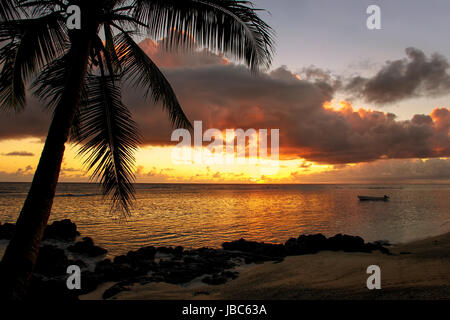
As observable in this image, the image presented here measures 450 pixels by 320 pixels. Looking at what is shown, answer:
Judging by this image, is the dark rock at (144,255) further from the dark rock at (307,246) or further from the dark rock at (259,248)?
the dark rock at (307,246)

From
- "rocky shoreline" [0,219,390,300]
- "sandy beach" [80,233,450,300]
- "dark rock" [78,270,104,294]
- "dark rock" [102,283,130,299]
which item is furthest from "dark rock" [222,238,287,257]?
"dark rock" [78,270,104,294]

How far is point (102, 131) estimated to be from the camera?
209 inches

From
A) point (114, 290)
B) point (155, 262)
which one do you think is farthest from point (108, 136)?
point (155, 262)

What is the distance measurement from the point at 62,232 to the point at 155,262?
8.84 m

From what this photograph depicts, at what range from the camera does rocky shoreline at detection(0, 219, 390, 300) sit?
8.12 meters

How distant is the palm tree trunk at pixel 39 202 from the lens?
3270 mm

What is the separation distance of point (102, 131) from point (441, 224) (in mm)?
24885

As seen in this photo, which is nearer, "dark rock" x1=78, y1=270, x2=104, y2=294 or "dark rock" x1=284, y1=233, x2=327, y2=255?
"dark rock" x1=78, y1=270, x2=104, y2=294

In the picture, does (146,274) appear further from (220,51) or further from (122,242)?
(220,51)

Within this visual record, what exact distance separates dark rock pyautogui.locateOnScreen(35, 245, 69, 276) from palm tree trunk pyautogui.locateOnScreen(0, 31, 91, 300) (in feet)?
23.8

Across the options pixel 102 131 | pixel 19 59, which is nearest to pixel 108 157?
pixel 102 131

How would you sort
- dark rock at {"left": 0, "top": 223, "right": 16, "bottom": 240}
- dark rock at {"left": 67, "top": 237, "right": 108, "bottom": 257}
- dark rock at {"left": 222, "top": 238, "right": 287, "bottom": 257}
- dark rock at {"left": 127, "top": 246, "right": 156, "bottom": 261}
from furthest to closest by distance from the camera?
dark rock at {"left": 0, "top": 223, "right": 16, "bottom": 240}
dark rock at {"left": 67, "top": 237, "right": 108, "bottom": 257}
dark rock at {"left": 222, "top": 238, "right": 287, "bottom": 257}
dark rock at {"left": 127, "top": 246, "right": 156, "bottom": 261}

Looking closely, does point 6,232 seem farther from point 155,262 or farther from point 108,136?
point 108,136

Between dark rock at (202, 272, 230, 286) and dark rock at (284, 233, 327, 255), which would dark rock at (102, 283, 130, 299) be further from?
dark rock at (284, 233, 327, 255)
